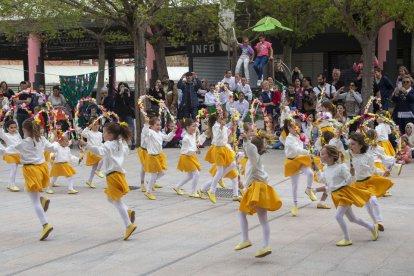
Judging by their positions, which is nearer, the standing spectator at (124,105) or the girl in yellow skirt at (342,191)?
the girl in yellow skirt at (342,191)

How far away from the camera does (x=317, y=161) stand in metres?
12.4

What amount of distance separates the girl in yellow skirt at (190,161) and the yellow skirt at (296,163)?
2.06 metres

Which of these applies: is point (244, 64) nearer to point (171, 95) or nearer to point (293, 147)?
point (171, 95)

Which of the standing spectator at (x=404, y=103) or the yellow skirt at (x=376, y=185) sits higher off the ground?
the standing spectator at (x=404, y=103)

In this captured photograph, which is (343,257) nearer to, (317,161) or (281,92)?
(317,161)

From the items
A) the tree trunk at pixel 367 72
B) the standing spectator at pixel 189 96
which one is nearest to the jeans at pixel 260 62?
the standing spectator at pixel 189 96

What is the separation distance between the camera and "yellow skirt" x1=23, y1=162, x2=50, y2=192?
9633 mm

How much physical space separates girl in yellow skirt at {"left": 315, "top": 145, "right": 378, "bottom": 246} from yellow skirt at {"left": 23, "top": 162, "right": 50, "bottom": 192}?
3.95m

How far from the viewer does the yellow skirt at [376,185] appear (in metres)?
9.24

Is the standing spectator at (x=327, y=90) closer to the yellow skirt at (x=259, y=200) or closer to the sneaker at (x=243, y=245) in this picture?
the yellow skirt at (x=259, y=200)

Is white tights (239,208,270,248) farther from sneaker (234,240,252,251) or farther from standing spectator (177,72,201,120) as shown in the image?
standing spectator (177,72,201,120)

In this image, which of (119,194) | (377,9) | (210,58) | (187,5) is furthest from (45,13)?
(119,194)

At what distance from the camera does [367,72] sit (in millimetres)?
18391

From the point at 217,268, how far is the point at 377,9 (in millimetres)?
12286
